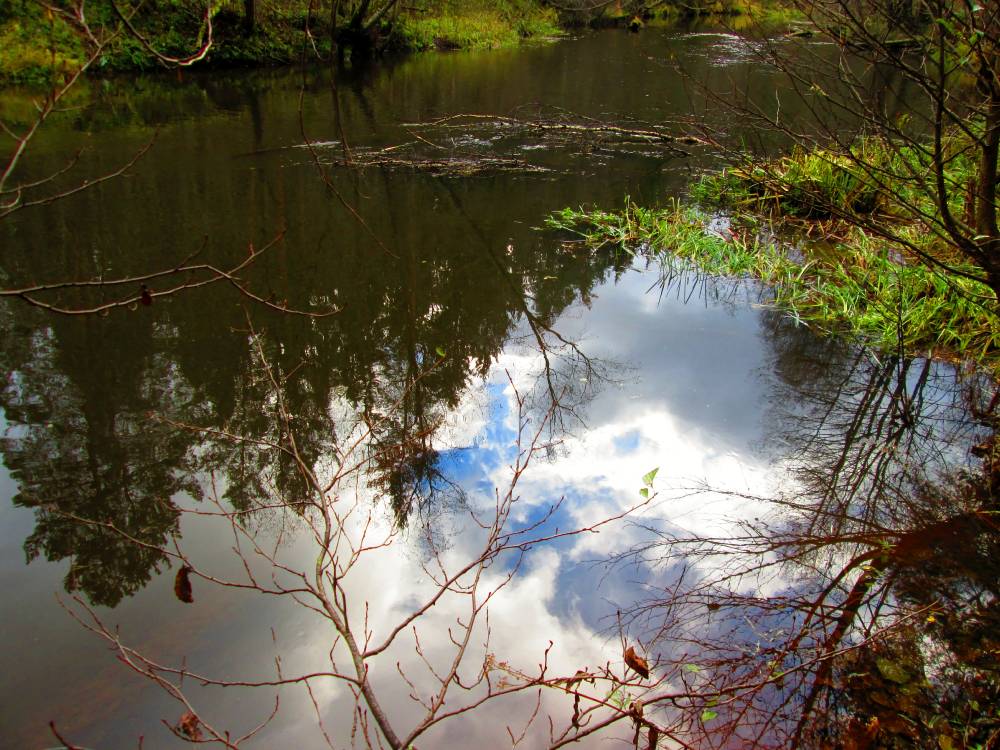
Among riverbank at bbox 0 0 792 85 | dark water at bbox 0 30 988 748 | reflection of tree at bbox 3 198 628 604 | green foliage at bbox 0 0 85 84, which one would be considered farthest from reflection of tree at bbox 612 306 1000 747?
green foliage at bbox 0 0 85 84

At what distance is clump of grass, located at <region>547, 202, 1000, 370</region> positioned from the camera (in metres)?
5.00

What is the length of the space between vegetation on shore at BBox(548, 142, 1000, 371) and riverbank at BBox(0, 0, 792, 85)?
3127 mm

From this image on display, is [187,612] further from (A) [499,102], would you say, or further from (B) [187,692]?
(A) [499,102]

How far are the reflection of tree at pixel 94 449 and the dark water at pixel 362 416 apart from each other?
0.02 metres

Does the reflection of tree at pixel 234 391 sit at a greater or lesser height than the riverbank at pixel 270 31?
lesser

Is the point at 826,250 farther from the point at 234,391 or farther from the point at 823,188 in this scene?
the point at 234,391

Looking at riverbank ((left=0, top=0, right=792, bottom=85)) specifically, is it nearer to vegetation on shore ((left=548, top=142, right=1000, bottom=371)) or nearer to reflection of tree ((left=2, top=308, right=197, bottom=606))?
vegetation on shore ((left=548, top=142, right=1000, bottom=371))

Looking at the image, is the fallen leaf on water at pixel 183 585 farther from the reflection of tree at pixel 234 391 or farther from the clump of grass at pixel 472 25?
the clump of grass at pixel 472 25

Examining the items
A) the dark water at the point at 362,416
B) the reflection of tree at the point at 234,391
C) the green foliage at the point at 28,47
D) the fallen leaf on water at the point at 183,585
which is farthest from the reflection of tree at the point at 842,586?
the green foliage at the point at 28,47

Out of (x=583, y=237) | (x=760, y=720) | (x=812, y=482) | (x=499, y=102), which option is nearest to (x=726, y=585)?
(x=760, y=720)

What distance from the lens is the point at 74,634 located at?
9.17 ft

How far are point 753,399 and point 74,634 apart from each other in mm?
3817

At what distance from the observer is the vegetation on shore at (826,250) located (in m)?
5.05

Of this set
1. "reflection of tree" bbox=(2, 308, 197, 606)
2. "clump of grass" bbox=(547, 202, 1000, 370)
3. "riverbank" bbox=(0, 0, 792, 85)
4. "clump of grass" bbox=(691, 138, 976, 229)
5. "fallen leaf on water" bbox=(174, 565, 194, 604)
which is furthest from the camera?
"riverbank" bbox=(0, 0, 792, 85)
